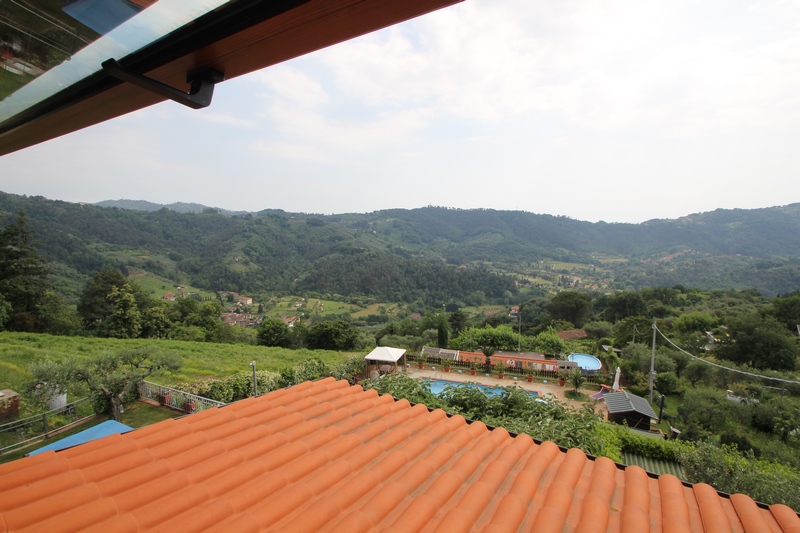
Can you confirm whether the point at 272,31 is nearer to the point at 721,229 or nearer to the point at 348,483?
the point at 348,483

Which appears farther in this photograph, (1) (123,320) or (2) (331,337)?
(2) (331,337)

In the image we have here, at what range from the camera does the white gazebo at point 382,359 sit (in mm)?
15547

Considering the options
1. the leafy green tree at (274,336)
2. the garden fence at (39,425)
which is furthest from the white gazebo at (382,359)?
the leafy green tree at (274,336)

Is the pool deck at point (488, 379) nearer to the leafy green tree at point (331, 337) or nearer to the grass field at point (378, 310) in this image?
the leafy green tree at point (331, 337)

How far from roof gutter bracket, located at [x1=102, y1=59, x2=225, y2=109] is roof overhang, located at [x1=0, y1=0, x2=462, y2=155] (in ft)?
0.07

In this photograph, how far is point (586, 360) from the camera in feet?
81.2

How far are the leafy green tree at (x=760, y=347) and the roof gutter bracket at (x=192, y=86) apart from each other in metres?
26.1

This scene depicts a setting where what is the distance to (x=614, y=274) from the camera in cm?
10400

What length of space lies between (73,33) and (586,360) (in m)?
28.1

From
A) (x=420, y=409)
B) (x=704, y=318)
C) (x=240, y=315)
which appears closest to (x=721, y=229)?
(x=704, y=318)

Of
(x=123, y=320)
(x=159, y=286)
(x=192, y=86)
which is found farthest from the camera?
(x=159, y=286)

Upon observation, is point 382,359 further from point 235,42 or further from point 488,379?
point 235,42

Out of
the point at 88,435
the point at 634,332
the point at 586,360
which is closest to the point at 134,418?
the point at 88,435

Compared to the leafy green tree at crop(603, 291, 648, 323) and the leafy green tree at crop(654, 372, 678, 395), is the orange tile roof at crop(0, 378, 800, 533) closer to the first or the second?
Result: the leafy green tree at crop(654, 372, 678, 395)
